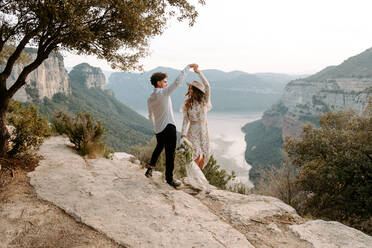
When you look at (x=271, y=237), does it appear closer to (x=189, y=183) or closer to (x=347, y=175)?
(x=189, y=183)

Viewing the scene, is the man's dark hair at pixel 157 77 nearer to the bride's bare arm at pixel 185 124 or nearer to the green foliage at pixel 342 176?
the bride's bare arm at pixel 185 124

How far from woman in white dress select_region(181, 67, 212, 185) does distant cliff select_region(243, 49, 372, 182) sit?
4362 centimetres

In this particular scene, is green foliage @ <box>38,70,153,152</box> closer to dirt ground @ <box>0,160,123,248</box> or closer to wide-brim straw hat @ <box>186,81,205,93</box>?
wide-brim straw hat @ <box>186,81,205,93</box>

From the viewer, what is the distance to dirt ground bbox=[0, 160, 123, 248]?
6.59 feet

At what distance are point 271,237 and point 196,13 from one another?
3.47m

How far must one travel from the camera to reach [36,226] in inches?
87.3

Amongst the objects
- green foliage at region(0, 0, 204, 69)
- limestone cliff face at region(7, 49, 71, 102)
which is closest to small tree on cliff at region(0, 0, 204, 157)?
green foliage at region(0, 0, 204, 69)

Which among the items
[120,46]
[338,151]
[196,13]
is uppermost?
[196,13]

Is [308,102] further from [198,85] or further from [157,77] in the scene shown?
[157,77]

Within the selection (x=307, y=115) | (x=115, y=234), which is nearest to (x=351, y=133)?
(x=115, y=234)

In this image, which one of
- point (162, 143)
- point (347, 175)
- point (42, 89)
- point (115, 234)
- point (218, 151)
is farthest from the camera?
point (218, 151)

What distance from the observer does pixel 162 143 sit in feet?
11.6

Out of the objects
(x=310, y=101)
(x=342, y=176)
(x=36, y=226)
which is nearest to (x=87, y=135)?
(x=36, y=226)

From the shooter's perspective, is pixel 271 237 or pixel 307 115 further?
pixel 307 115
